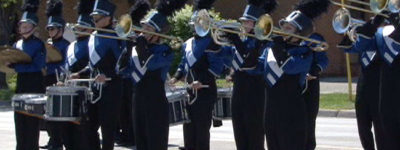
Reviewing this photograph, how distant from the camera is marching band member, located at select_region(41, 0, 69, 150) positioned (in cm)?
1178

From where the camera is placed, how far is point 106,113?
1009cm

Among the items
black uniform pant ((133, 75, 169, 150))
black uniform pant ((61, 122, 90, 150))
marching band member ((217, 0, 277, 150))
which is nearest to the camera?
black uniform pant ((133, 75, 169, 150))

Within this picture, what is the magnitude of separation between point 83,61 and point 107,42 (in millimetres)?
508

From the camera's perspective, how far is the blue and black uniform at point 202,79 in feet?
34.5

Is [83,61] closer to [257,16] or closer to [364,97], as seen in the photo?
[257,16]

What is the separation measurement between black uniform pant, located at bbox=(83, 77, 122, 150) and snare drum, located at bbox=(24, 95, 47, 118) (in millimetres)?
584

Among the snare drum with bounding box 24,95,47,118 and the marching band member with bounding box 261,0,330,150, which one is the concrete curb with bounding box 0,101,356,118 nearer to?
the snare drum with bounding box 24,95,47,118

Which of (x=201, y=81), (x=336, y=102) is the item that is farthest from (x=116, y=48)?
(x=336, y=102)

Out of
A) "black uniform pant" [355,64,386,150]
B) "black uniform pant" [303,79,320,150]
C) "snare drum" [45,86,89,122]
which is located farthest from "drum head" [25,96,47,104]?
"black uniform pant" [355,64,386,150]

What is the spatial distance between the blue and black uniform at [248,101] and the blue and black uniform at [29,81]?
248 centimetres

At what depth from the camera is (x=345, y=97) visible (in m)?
21.0

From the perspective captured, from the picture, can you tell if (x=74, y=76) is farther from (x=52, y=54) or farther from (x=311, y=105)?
(x=311, y=105)

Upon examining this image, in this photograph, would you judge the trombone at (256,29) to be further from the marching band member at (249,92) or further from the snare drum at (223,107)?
the snare drum at (223,107)

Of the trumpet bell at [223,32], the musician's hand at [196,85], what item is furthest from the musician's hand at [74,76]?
the trumpet bell at [223,32]
